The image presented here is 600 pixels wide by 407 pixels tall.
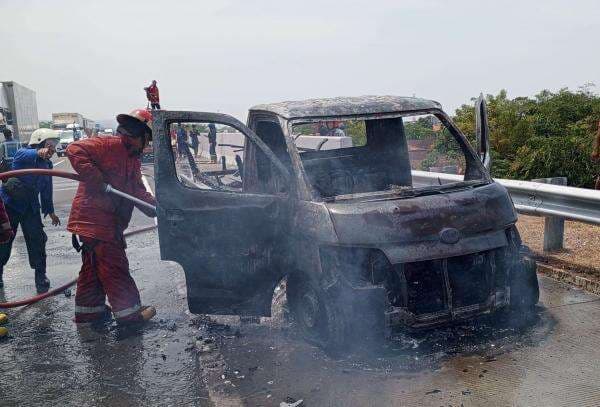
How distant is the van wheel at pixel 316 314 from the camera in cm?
430

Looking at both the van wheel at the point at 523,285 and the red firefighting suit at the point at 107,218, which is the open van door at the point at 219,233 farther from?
the van wheel at the point at 523,285

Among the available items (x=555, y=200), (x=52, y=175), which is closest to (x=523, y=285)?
(x=555, y=200)

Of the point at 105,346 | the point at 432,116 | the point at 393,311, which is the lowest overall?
Answer: the point at 105,346

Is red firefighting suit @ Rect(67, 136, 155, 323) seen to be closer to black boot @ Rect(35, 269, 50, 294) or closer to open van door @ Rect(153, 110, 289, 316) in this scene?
open van door @ Rect(153, 110, 289, 316)

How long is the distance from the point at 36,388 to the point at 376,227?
2718 millimetres

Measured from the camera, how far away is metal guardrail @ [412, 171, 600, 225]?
18.6 feet

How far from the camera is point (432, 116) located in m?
5.58

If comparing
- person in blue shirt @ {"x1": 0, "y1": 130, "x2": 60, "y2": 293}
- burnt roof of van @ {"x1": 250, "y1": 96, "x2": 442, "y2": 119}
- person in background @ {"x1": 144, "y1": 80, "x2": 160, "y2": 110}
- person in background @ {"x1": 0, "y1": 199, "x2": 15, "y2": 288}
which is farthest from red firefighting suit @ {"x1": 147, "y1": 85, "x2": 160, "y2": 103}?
person in background @ {"x1": 0, "y1": 199, "x2": 15, "y2": 288}

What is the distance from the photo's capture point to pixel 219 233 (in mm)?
4863

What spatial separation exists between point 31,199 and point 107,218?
1.94 m

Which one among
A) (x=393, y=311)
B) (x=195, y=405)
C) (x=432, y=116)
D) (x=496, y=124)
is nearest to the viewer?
(x=195, y=405)

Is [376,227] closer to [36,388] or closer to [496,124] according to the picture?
[36,388]

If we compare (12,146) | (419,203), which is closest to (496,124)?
(419,203)

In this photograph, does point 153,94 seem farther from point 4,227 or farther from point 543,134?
point 543,134
